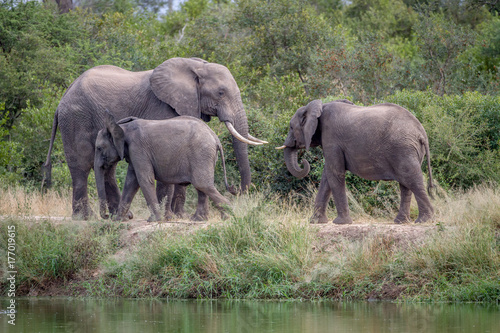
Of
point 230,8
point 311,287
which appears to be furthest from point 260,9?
point 311,287

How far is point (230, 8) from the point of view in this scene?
1160 inches

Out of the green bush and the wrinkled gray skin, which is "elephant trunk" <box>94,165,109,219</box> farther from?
the wrinkled gray skin

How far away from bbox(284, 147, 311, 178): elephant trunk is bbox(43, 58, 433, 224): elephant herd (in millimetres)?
17

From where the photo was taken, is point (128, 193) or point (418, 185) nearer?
point (418, 185)

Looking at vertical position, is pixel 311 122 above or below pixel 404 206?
above

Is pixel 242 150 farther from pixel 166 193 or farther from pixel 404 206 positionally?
pixel 404 206

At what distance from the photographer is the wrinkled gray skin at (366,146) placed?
11727 millimetres

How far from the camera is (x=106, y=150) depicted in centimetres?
1290

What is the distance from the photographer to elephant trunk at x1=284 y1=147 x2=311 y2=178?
1312 centimetres

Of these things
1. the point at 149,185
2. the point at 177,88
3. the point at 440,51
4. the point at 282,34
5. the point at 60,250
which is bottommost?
the point at 60,250

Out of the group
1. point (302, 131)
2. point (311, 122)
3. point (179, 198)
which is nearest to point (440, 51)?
point (302, 131)

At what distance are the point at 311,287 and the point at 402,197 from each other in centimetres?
257

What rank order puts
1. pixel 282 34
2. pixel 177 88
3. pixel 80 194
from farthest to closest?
pixel 282 34, pixel 80 194, pixel 177 88

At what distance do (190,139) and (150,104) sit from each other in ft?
5.78
